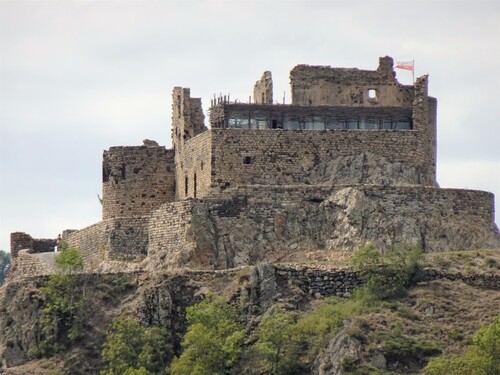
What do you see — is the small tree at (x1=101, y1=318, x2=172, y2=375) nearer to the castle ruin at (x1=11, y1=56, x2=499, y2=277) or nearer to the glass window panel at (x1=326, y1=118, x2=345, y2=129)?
the castle ruin at (x1=11, y1=56, x2=499, y2=277)

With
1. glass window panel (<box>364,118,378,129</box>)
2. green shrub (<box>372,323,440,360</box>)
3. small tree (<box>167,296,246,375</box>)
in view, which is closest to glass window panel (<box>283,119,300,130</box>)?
glass window panel (<box>364,118,378,129</box>)

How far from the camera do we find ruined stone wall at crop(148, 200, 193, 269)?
94.9m

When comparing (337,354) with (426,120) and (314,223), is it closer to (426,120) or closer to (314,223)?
(314,223)

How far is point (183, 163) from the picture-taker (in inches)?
4097

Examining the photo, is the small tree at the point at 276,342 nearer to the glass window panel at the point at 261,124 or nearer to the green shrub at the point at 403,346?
the green shrub at the point at 403,346

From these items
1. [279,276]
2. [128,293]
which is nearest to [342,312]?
[279,276]

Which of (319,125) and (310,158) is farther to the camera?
(319,125)

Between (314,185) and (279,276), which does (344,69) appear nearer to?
(314,185)

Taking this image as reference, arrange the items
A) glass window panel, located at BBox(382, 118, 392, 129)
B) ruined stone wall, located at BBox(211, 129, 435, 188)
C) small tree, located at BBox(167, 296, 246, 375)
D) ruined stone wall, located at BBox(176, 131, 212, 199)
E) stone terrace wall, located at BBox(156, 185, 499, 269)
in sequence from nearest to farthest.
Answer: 1. small tree, located at BBox(167, 296, 246, 375)
2. stone terrace wall, located at BBox(156, 185, 499, 269)
3. ruined stone wall, located at BBox(211, 129, 435, 188)
4. ruined stone wall, located at BBox(176, 131, 212, 199)
5. glass window panel, located at BBox(382, 118, 392, 129)

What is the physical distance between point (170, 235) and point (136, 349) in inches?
370

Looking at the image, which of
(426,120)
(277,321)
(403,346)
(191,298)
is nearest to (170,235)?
(191,298)

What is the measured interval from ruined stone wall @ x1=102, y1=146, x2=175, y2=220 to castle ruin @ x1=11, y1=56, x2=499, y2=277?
5 cm

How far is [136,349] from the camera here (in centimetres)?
8825

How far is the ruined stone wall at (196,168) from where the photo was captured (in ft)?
329
